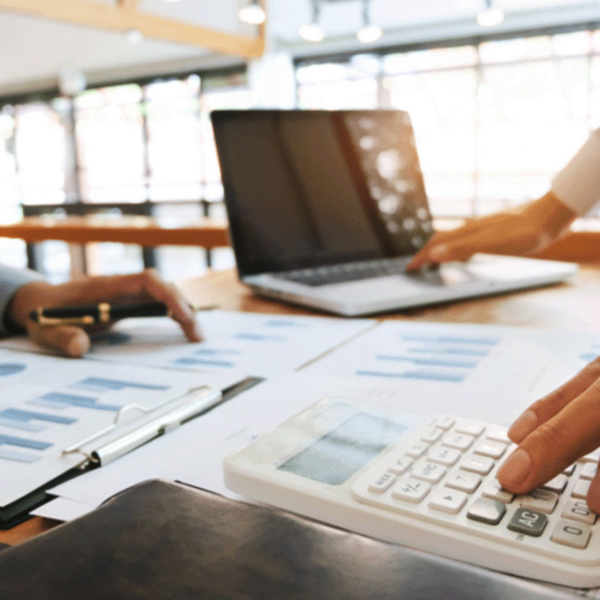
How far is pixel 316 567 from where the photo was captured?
9.0 inches

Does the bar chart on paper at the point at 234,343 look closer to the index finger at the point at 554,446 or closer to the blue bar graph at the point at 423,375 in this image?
the blue bar graph at the point at 423,375

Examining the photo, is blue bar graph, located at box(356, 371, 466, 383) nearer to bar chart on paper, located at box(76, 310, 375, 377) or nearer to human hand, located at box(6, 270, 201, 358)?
bar chart on paper, located at box(76, 310, 375, 377)

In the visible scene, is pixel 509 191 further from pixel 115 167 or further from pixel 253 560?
pixel 253 560

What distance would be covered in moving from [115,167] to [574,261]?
8.34 meters

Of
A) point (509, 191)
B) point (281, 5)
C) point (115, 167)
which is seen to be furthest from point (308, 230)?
point (115, 167)

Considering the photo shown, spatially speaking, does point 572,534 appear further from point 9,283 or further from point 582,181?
point 582,181

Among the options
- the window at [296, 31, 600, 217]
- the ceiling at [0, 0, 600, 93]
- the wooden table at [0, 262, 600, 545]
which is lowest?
the wooden table at [0, 262, 600, 545]

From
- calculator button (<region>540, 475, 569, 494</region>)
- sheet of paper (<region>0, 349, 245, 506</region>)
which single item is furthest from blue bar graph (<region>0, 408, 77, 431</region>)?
calculator button (<region>540, 475, 569, 494</region>)

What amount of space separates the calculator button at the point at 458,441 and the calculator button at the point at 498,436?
0.01 meters

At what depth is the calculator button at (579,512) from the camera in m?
0.28

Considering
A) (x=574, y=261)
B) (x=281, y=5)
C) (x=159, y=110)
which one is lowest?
→ (x=574, y=261)

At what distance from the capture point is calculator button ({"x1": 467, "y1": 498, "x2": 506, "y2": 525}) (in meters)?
0.28

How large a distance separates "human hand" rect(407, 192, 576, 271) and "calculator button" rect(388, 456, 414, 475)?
2.25ft

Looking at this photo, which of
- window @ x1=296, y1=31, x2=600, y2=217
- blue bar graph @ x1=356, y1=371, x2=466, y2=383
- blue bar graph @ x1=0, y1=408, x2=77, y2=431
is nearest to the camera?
blue bar graph @ x1=0, y1=408, x2=77, y2=431
